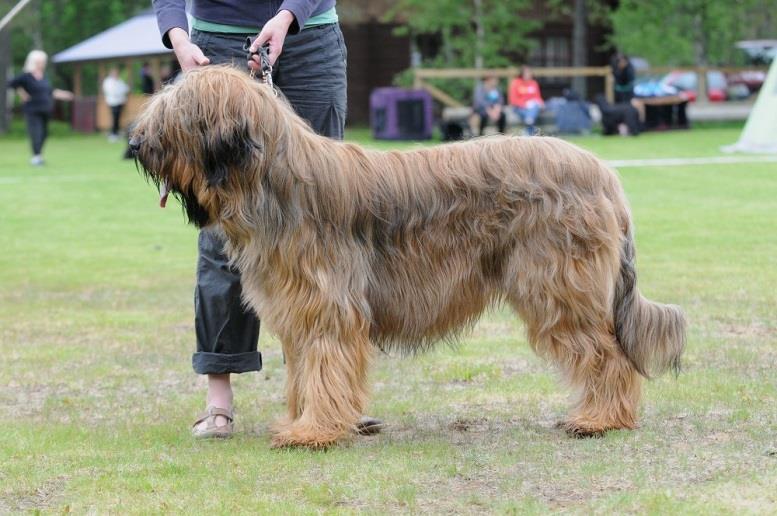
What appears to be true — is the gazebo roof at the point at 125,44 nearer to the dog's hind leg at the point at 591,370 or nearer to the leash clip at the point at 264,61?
the leash clip at the point at 264,61

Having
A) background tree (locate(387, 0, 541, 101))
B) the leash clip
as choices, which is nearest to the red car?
background tree (locate(387, 0, 541, 101))

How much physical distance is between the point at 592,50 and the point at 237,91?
142 ft

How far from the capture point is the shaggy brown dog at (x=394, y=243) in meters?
4.52

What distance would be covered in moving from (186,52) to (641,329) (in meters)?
2.11

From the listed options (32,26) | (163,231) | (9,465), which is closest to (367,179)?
(9,465)

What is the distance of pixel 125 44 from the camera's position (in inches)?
1763

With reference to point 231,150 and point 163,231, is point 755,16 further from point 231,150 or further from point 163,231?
point 231,150

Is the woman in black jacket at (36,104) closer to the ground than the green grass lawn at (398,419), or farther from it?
farther from it

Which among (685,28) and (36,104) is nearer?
(36,104)

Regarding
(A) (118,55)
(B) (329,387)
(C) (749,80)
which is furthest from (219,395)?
(A) (118,55)

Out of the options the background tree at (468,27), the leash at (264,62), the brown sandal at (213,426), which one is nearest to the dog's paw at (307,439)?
the brown sandal at (213,426)

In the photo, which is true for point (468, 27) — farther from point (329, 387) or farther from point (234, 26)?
point (329, 387)

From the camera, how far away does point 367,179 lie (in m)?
4.71

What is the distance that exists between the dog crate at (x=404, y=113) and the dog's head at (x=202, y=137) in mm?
24209
